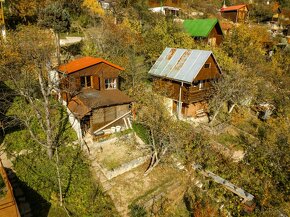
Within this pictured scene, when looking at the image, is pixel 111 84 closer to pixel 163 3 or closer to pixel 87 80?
pixel 87 80

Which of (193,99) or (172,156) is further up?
(193,99)

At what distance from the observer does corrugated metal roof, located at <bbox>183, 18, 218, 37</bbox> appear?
143 ft

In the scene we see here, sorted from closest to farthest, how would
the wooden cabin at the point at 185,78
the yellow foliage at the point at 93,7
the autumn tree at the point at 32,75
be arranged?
the autumn tree at the point at 32,75 < the wooden cabin at the point at 185,78 < the yellow foliage at the point at 93,7

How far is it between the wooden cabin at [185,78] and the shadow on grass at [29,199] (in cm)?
1782

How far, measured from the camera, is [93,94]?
83.2ft

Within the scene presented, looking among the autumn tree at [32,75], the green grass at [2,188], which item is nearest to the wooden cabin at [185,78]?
the autumn tree at [32,75]

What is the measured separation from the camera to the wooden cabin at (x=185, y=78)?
28.3 meters

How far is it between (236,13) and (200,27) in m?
32.1

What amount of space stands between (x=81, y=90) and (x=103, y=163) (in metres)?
8.79

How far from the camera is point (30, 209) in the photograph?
16078mm

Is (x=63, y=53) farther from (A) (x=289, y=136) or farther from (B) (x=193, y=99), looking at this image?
(A) (x=289, y=136)

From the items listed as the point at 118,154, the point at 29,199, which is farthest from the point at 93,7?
the point at 29,199

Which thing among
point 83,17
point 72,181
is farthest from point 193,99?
point 83,17

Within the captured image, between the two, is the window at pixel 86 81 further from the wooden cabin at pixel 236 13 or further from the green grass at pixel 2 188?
the wooden cabin at pixel 236 13
